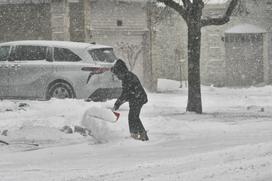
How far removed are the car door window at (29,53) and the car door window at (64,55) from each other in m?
0.38

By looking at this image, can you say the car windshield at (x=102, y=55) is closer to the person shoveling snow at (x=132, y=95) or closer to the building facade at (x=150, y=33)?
the building facade at (x=150, y=33)

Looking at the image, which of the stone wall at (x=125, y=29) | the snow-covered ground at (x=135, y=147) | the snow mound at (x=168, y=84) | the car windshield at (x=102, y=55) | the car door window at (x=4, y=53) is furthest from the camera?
the snow mound at (x=168, y=84)

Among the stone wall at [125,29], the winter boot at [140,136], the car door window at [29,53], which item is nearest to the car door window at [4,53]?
the car door window at [29,53]

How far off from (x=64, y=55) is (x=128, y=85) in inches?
238

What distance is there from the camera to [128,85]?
35.8ft

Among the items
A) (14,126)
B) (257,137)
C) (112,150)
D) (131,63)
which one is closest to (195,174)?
(112,150)

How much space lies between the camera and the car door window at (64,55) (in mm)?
16516

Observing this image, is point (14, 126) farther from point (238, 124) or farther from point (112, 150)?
point (238, 124)

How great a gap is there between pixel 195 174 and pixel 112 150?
2.72 meters

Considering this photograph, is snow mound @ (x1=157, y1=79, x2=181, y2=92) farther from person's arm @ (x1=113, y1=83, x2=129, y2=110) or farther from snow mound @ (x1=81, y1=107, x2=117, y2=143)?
person's arm @ (x1=113, y1=83, x2=129, y2=110)

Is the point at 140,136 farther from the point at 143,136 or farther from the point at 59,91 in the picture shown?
the point at 59,91

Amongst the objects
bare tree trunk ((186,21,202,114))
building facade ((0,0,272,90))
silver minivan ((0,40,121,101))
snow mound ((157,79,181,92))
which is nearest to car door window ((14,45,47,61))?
silver minivan ((0,40,121,101))

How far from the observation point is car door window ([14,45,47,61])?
1694 cm

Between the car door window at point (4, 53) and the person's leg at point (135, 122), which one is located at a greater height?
the car door window at point (4, 53)
